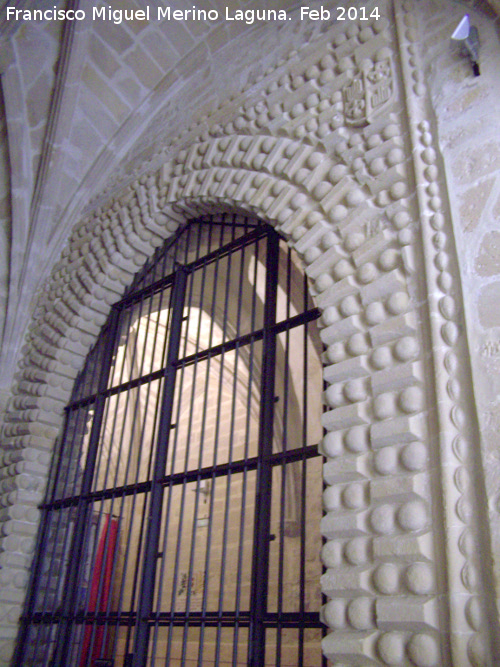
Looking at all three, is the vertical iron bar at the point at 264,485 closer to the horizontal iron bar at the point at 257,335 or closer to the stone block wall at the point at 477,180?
the horizontal iron bar at the point at 257,335

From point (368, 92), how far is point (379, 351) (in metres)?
1.61

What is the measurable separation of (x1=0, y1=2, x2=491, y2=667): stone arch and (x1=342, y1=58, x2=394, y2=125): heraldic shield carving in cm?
2

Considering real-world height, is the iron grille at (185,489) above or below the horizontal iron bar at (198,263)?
below

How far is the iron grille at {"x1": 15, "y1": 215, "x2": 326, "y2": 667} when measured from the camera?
10.6 feet

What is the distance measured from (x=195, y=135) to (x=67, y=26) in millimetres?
1966

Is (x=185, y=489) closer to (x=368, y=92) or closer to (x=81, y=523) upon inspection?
(x=81, y=523)

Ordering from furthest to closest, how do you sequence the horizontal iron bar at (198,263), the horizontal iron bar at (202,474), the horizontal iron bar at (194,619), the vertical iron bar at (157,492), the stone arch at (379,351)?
the horizontal iron bar at (198,263), the vertical iron bar at (157,492), the horizontal iron bar at (202,474), the horizontal iron bar at (194,619), the stone arch at (379,351)

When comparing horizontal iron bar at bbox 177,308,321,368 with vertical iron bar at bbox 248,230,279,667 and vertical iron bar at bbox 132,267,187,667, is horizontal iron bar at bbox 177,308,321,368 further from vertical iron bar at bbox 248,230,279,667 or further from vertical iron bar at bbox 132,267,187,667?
vertical iron bar at bbox 132,267,187,667

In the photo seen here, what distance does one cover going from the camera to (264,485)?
328cm

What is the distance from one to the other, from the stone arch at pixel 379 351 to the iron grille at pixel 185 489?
38 cm

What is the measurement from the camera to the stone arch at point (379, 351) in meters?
2.09

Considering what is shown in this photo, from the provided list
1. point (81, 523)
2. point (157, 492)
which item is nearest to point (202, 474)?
point (157, 492)

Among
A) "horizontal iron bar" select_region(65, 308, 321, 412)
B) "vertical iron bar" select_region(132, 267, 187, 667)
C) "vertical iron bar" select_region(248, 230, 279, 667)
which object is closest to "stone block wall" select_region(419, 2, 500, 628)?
"horizontal iron bar" select_region(65, 308, 321, 412)

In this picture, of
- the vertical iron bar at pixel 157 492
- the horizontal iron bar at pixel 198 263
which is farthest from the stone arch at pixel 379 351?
the vertical iron bar at pixel 157 492
